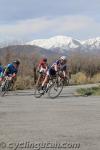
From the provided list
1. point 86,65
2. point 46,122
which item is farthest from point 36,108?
point 86,65

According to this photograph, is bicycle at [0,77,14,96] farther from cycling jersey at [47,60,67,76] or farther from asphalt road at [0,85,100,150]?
asphalt road at [0,85,100,150]

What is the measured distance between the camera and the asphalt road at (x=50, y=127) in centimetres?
942

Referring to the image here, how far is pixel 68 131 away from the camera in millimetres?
10961

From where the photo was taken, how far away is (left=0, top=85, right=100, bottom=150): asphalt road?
30.9ft

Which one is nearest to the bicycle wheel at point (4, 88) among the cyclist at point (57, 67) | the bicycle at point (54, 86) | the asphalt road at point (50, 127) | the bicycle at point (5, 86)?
the bicycle at point (5, 86)

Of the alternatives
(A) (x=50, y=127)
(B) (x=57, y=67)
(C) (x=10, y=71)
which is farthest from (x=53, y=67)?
(A) (x=50, y=127)

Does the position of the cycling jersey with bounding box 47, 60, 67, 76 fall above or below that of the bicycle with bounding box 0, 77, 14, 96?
above

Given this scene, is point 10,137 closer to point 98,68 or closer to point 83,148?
point 83,148

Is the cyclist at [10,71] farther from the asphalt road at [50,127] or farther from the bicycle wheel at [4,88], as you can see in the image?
the asphalt road at [50,127]

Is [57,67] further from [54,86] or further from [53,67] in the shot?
[54,86]

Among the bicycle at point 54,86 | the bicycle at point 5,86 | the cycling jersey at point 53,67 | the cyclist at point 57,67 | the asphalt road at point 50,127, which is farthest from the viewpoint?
the bicycle at point 5,86

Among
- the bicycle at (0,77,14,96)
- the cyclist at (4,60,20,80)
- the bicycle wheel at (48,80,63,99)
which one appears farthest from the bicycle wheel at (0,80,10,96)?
the bicycle wheel at (48,80,63,99)

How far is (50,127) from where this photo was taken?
11.6m

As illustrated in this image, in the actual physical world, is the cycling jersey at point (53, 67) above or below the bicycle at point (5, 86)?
above
